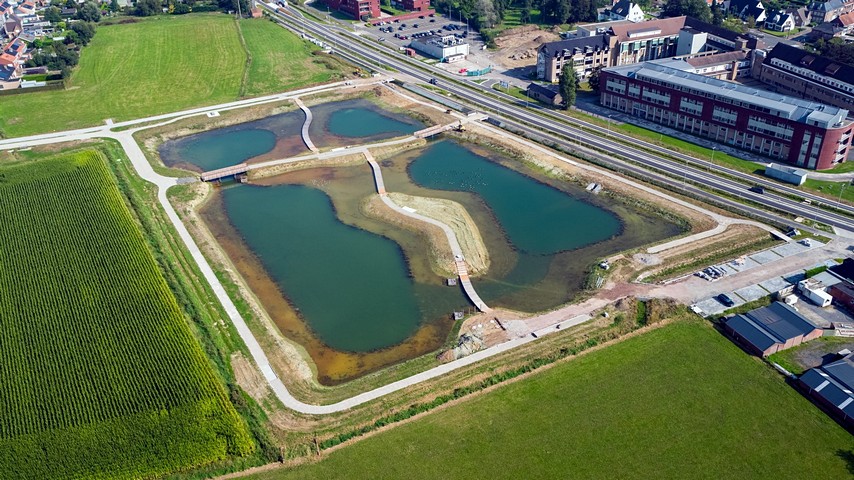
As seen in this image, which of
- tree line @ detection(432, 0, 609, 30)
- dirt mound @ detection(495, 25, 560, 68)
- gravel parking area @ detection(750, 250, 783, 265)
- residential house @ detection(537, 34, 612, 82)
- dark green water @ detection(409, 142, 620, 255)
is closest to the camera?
gravel parking area @ detection(750, 250, 783, 265)

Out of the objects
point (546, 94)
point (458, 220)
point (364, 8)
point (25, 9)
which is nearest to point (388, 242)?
point (458, 220)

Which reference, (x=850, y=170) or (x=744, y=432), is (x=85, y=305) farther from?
(x=850, y=170)

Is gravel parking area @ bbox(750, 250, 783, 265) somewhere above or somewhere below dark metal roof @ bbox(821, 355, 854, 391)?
above

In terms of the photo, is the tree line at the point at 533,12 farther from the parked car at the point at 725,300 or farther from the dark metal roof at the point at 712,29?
the parked car at the point at 725,300

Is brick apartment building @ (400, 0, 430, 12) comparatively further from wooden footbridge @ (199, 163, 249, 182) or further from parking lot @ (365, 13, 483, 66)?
wooden footbridge @ (199, 163, 249, 182)

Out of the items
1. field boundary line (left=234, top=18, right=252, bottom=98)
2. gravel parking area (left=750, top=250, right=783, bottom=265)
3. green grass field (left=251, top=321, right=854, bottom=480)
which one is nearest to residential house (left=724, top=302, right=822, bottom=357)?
green grass field (left=251, top=321, right=854, bottom=480)

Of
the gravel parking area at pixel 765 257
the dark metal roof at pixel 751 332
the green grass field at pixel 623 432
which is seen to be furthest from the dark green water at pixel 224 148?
the dark metal roof at pixel 751 332

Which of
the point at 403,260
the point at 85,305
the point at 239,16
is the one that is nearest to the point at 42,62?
the point at 239,16
